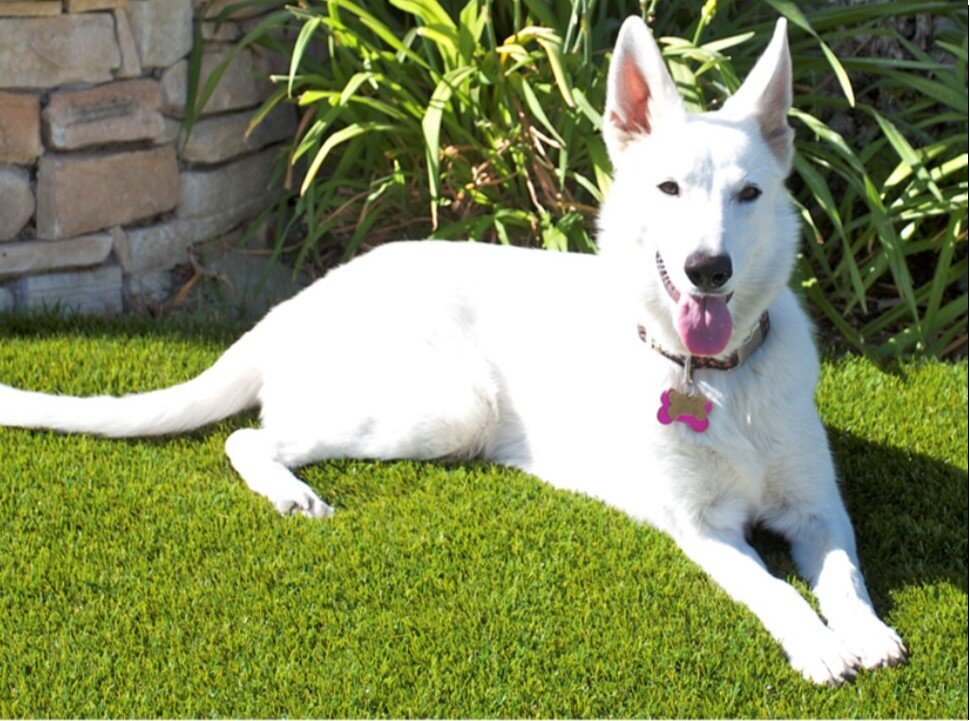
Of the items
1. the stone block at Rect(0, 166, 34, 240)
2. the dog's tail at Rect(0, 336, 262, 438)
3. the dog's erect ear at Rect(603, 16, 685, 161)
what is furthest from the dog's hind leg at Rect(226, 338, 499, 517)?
the stone block at Rect(0, 166, 34, 240)

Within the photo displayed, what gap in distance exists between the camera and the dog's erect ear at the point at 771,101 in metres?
3.59

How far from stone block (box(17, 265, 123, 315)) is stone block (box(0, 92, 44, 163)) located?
52 cm

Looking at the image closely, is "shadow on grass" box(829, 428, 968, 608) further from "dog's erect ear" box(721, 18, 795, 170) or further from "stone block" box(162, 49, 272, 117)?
"stone block" box(162, 49, 272, 117)

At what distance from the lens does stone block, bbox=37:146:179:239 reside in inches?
209

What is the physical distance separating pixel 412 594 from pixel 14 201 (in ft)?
8.91

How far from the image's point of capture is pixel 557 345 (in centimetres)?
426

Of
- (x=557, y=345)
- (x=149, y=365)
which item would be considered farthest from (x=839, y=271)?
(x=149, y=365)

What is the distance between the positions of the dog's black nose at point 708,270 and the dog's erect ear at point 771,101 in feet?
1.63

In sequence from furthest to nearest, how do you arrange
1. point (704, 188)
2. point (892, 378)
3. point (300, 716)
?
point (892, 378), point (704, 188), point (300, 716)

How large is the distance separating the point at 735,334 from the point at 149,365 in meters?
2.39

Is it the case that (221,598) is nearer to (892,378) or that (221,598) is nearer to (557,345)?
(557,345)

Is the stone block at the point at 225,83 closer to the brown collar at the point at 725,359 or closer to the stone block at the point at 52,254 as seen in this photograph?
the stone block at the point at 52,254

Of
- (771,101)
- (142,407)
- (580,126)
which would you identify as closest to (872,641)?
(771,101)

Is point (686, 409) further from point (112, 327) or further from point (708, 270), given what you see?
point (112, 327)
